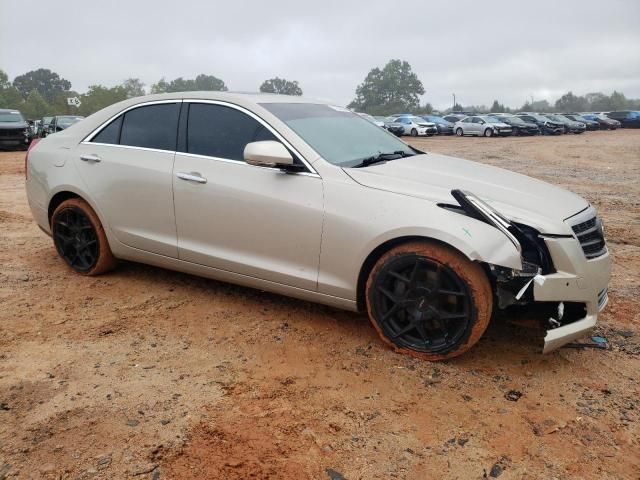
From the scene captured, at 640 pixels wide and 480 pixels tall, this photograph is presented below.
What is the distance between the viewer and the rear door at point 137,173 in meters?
4.16

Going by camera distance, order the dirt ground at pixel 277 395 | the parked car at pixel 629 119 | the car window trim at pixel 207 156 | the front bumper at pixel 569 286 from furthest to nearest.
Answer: the parked car at pixel 629 119 → the car window trim at pixel 207 156 → the front bumper at pixel 569 286 → the dirt ground at pixel 277 395

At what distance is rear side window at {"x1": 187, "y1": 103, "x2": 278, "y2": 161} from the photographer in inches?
152

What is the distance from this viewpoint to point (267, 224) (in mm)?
3658

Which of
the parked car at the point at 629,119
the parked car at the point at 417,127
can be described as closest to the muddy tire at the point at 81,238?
the parked car at the point at 417,127

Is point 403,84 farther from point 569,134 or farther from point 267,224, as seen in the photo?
point 267,224

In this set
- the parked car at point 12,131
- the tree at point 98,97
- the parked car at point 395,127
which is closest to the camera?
the parked car at point 12,131


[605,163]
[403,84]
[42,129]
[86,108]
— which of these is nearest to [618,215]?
[605,163]

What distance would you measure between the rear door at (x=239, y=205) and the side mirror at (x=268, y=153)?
139mm

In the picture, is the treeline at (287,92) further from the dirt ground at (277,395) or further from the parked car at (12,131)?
the dirt ground at (277,395)

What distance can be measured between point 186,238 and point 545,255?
250 cm


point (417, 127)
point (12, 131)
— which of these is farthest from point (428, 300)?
point (417, 127)

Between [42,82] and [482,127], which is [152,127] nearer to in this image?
[482,127]

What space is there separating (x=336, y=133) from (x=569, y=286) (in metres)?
1.92

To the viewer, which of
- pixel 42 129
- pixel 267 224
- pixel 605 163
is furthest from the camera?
pixel 42 129
